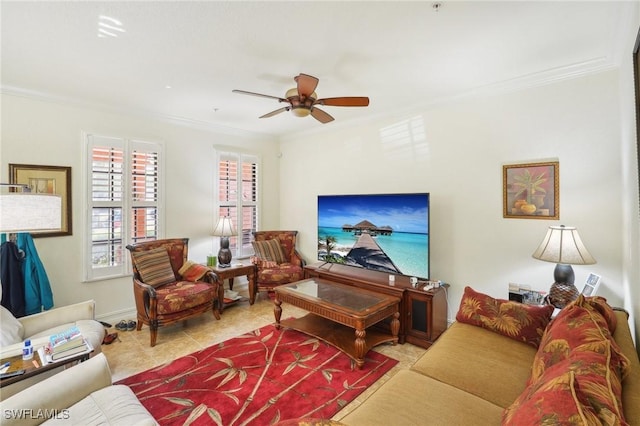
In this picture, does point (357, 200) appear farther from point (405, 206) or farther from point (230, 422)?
point (230, 422)

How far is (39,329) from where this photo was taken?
242 cm

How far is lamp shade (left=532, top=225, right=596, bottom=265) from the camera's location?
7.67 ft

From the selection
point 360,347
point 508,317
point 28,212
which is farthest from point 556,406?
point 28,212

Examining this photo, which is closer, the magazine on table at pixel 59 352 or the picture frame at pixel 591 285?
the magazine on table at pixel 59 352

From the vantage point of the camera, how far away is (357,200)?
391 cm

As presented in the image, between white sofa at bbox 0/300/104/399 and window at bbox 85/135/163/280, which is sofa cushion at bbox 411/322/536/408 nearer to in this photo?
white sofa at bbox 0/300/104/399

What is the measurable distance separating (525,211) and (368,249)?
1.75m

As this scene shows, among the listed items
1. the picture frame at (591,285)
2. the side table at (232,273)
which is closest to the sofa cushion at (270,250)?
the side table at (232,273)

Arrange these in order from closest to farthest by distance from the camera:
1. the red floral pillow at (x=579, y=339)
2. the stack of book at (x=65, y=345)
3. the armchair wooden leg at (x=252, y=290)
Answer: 1. the red floral pillow at (x=579, y=339)
2. the stack of book at (x=65, y=345)
3. the armchair wooden leg at (x=252, y=290)

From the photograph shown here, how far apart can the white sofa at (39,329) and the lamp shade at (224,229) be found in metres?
1.84

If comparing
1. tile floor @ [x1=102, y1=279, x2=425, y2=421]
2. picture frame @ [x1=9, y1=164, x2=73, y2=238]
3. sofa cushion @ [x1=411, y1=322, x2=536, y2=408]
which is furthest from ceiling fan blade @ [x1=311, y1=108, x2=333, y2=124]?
picture frame @ [x1=9, y1=164, x2=73, y2=238]

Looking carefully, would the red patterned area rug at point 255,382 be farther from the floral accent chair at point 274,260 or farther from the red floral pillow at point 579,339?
the red floral pillow at point 579,339

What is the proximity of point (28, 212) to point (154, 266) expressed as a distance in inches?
71.4

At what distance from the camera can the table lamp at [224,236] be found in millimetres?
4316
